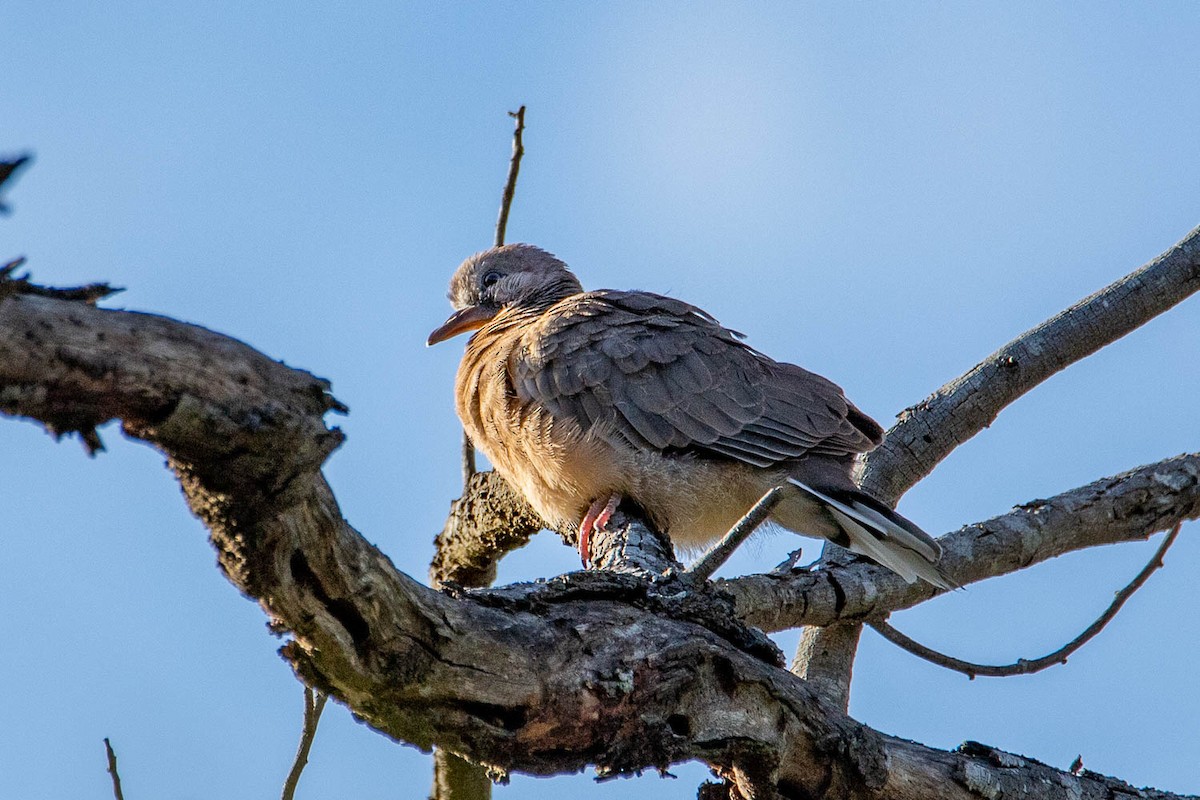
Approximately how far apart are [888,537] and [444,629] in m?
2.26

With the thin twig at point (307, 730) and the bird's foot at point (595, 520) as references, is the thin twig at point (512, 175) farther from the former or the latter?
the thin twig at point (307, 730)

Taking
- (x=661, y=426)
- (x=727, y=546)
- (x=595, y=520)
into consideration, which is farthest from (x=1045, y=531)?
(x=727, y=546)

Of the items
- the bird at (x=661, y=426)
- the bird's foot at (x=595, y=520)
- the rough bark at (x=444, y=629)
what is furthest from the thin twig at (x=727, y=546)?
the bird's foot at (x=595, y=520)

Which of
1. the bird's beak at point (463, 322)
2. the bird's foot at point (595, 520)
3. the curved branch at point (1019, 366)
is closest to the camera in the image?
the bird's foot at point (595, 520)

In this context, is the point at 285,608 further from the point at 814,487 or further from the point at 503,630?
the point at 814,487

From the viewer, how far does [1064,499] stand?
174 inches

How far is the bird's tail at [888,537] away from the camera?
12.9ft

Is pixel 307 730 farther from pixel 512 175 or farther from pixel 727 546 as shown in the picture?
pixel 512 175

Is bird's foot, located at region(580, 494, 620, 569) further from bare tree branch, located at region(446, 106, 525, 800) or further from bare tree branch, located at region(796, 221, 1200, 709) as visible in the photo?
bare tree branch, located at region(796, 221, 1200, 709)

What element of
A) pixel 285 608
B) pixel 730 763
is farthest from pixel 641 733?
pixel 285 608

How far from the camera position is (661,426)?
462cm

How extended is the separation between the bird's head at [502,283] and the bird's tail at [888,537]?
7.52 ft

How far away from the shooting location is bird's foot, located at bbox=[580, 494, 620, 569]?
4.42 meters

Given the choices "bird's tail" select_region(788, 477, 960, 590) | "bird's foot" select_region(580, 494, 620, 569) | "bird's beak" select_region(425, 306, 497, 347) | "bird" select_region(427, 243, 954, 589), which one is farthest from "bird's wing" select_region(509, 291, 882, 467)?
"bird's beak" select_region(425, 306, 497, 347)
